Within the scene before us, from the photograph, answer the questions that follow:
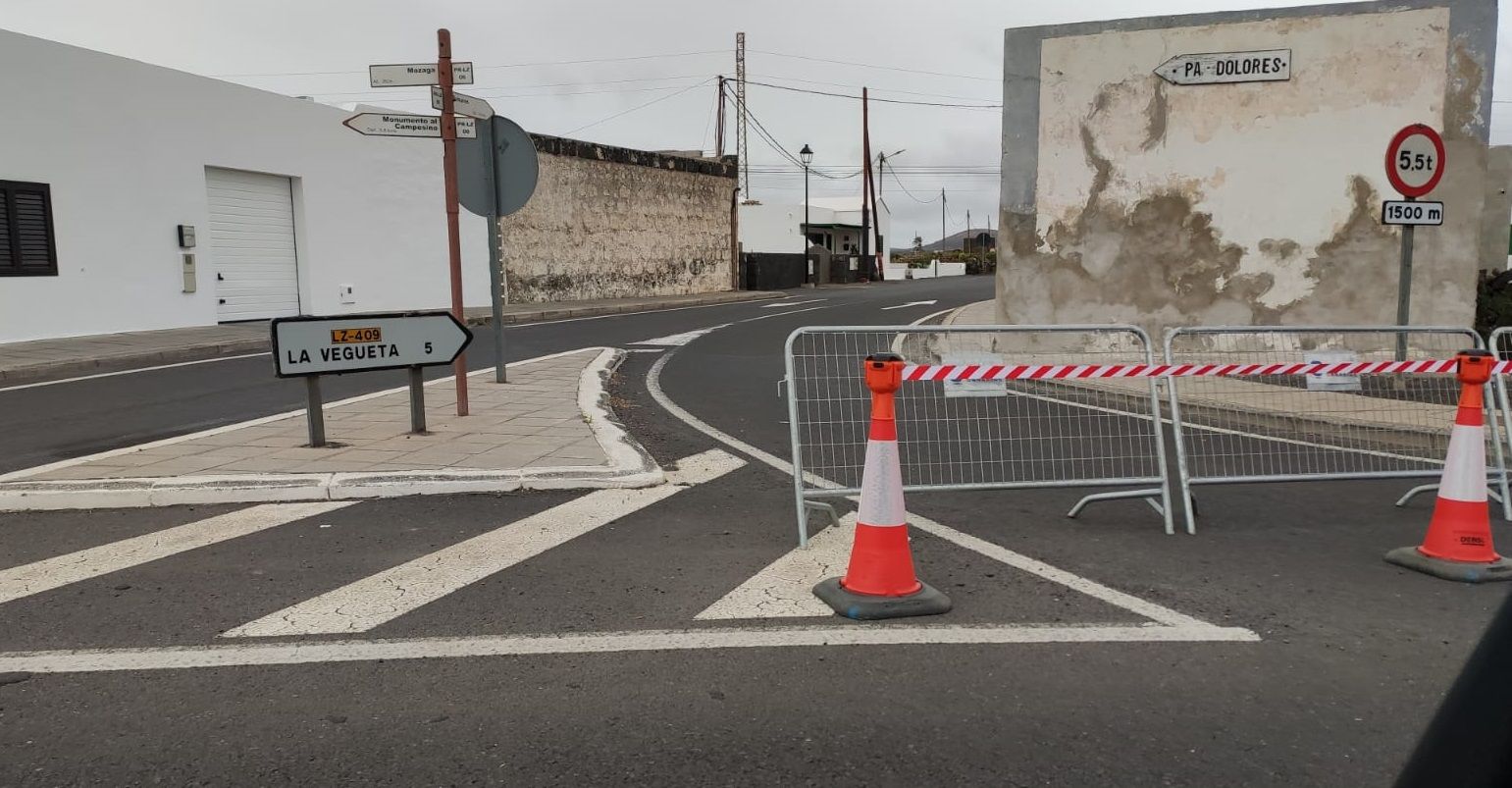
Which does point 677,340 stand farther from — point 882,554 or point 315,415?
point 882,554

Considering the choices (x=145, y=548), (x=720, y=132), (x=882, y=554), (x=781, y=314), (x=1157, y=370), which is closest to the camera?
(x=882, y=554)

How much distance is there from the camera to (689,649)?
3832mm

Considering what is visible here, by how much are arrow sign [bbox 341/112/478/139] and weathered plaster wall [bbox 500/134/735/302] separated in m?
19.4

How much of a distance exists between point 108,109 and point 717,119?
4138cm

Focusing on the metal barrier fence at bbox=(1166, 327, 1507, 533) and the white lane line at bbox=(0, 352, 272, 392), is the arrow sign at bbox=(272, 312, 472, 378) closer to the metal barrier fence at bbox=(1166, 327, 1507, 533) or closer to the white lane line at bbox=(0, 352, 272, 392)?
the metal barrier fence at bbox=(1166, 327, 1507, 533)

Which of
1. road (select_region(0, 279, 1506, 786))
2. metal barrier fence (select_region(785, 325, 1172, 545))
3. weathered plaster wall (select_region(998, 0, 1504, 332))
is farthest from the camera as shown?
weathered plaster wall (select_region(998, 0, 1504, 332))

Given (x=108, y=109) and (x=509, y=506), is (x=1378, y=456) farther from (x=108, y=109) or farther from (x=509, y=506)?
(x=108, y=109)

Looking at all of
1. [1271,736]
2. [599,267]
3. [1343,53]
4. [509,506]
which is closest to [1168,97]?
[1343,53]

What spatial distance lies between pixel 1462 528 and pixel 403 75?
800cm

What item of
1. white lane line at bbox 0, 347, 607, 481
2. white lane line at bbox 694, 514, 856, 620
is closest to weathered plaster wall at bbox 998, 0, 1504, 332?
white lane line at bbox 0, 347, 607, 481

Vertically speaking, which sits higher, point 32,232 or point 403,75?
point 403,75

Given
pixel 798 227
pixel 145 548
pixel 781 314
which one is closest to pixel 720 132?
pixel 798 227

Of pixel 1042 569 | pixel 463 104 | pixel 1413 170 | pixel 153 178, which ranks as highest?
pixel 153 178

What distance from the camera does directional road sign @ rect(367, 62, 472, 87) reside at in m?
8.21
